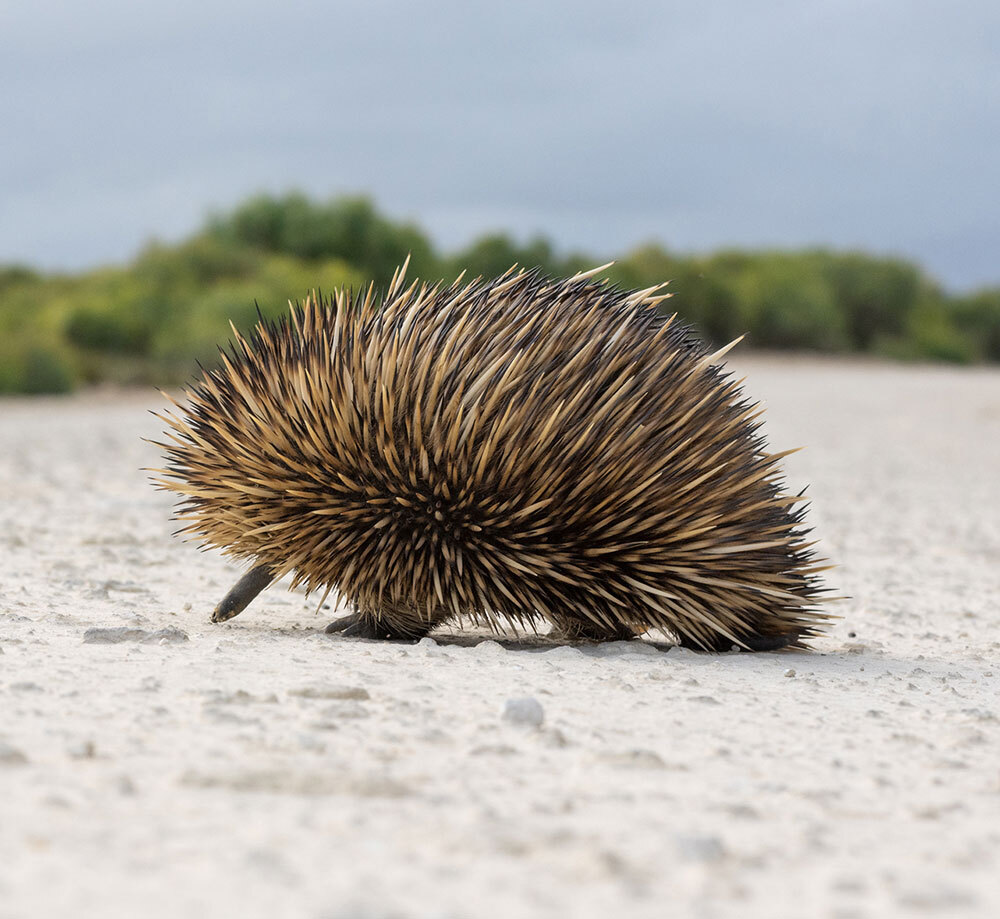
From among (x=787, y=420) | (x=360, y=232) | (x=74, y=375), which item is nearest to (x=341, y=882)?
(x=787, y=420)

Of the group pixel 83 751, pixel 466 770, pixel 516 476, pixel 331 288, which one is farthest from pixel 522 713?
pixel 331 288

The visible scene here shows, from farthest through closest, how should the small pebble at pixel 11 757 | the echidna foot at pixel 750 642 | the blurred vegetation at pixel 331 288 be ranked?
the blurred vegetation at pixel 331 288, the echidna foot at pixel 750 642, the small pebble at pixel 11 757

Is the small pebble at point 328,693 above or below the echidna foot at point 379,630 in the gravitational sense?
above

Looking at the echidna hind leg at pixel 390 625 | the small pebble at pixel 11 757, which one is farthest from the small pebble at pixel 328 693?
the echidna hind leg at pixel 390 625

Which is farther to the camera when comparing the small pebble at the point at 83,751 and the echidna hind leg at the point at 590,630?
the echidna hind leg at the point at 590,630

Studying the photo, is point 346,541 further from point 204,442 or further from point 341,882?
point 341,882

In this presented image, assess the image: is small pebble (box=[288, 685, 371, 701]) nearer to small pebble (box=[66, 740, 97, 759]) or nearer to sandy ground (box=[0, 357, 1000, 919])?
sandy ground (box=[0, 357, 1000, 919])

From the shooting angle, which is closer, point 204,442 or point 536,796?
point 536,796

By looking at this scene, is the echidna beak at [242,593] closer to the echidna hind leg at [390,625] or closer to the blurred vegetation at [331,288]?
the echidna hind leg at [390,625]
